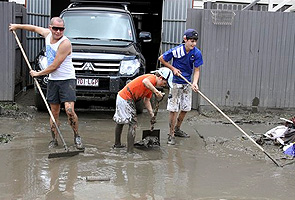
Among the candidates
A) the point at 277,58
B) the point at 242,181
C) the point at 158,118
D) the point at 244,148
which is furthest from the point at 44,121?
the point at 277,58

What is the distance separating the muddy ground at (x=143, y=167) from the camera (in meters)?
4.91

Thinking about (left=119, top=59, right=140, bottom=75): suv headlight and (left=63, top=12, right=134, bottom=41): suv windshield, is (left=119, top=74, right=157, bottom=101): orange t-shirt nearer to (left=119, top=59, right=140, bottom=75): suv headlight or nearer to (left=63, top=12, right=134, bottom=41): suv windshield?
(left=119, top=59, right=140, bottom=75): suv headlight

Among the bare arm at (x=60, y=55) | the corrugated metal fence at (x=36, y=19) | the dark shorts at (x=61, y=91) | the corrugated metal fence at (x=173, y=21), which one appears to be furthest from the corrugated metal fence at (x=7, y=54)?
the corrugated metal fence at (x=173, y=21)

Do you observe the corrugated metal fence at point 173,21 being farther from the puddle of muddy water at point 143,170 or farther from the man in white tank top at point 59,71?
the man in white tank top at point 59,71

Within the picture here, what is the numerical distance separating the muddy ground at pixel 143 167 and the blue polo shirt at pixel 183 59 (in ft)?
3.70

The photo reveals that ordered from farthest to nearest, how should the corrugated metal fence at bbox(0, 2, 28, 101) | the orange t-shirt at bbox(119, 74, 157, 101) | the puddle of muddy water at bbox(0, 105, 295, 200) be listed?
the corrugated metal fence at bbox(0, 2, 28, 101) < the orange t-shirt at bbox(119, 74, 157, 101) < the puddle of muddy water at bbox(0, 105, 295, 200)

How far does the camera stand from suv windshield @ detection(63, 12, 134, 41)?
927 cm

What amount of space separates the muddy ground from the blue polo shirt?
3.70ft

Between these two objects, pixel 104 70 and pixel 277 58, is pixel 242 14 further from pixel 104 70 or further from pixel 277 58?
pixel 104 70

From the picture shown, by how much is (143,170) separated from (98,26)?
4.67m

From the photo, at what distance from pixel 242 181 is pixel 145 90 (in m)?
1.89

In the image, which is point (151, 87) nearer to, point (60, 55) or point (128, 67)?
point (60, 55)

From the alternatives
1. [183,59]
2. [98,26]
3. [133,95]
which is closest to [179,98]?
[183,59]

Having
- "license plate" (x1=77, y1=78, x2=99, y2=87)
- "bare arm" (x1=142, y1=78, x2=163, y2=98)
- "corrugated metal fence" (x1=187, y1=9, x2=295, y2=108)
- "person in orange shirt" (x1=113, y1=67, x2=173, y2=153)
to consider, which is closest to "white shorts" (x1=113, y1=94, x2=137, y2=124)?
"person in orange shirt" (x1=113, y1=67, x2=173, y2=153)
